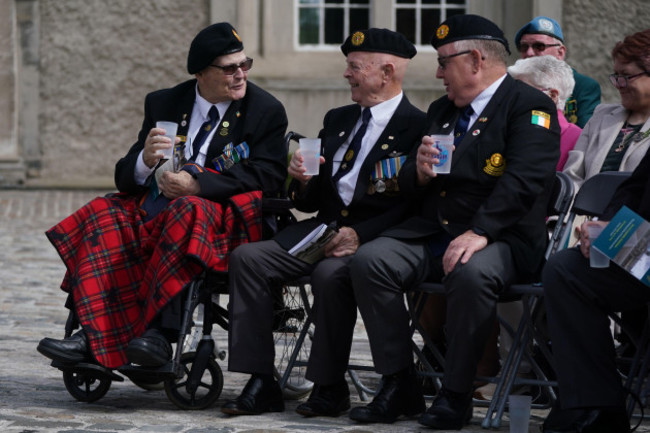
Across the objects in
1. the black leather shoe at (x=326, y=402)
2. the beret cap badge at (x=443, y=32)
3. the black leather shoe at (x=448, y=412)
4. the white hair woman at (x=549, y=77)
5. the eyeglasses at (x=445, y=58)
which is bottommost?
the black leather shoe at (x=326, y=402)

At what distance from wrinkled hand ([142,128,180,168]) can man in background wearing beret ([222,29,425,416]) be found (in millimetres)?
558

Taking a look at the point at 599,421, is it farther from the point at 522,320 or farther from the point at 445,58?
the point at 445,58

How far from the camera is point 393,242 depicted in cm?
580

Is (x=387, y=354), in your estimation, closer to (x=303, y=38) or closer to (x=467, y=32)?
(x=467, y=32)

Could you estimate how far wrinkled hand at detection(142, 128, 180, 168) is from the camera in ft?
19.9

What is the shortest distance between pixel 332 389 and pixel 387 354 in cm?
34

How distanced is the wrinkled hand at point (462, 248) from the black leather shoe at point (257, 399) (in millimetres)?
916

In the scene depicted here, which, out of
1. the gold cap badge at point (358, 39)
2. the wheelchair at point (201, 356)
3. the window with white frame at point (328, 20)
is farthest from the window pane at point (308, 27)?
the gold cap badge at point (358, 39)

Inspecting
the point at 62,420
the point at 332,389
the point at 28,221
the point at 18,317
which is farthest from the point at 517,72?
the point at 28,221

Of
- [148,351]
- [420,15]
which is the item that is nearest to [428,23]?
[420,15]

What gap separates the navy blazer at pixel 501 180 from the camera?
5676 millimetres

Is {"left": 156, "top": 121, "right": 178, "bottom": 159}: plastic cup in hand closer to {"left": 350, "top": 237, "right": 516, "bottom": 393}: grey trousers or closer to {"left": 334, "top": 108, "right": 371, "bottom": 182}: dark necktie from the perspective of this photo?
{"left": 334, "top": 108, "right": 371, "bottom": 182}: dark necktie

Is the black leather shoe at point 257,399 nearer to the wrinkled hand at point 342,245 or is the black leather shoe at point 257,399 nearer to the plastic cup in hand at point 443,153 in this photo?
the wrinkled hand at point 342,245

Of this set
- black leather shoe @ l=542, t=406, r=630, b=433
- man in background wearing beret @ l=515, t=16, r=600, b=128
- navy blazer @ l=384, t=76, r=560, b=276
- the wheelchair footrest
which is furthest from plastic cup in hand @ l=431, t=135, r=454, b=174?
man in background wearing beret @ l=515, t=16, r=600, b=128
